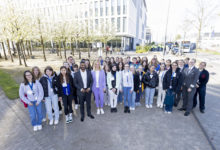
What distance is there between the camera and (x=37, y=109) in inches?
168

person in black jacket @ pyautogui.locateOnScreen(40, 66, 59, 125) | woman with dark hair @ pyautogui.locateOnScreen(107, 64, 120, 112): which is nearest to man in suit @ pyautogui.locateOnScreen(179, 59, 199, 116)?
woman with dark hair @ pyautogui.locateOnScreen(107, 64, 120, 112)

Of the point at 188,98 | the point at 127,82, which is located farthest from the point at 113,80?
the point at 188,98

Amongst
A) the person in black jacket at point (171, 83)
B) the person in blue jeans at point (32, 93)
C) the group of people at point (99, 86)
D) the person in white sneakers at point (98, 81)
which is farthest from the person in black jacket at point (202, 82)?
the person in blue jeans at point (32, 93)

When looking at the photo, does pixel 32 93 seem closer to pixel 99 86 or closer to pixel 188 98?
pixel 99 86

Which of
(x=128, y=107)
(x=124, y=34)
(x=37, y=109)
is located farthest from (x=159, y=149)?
(x=124, y=34)

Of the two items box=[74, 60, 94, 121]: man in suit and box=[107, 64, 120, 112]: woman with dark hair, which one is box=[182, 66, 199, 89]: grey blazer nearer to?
box=[107, 64, 120, 112]: woman with dark hair

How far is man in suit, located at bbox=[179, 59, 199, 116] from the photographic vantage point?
4.78 meters

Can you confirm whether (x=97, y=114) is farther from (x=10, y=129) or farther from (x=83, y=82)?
(x=10, y=129)

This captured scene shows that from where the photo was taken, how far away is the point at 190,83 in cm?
491

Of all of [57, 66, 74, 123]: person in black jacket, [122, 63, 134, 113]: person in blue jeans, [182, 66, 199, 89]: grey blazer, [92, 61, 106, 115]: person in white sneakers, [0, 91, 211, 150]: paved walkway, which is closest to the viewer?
[0, 91, 211, 150]: paved walkway

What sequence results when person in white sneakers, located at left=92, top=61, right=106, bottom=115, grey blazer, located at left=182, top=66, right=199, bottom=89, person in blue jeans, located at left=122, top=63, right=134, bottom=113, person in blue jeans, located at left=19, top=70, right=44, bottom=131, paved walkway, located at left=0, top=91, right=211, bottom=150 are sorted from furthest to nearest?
person in blue jeans, located at left=122, top=63, right=134, bottom=113 → person in white sneakers, located at left=92, top=61, right=106, bottom=115 → grey blazer, located at left=182, top=66, right=199, bottom=89 → person in blue jeans, located at left=19, top=70, right=44, bottom=131 → paved walkway, located at left=0, top=91, right=211, bottom=150

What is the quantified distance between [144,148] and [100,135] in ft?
4.59

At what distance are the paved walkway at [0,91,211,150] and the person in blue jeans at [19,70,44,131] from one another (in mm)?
661

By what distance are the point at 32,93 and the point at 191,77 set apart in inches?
227
